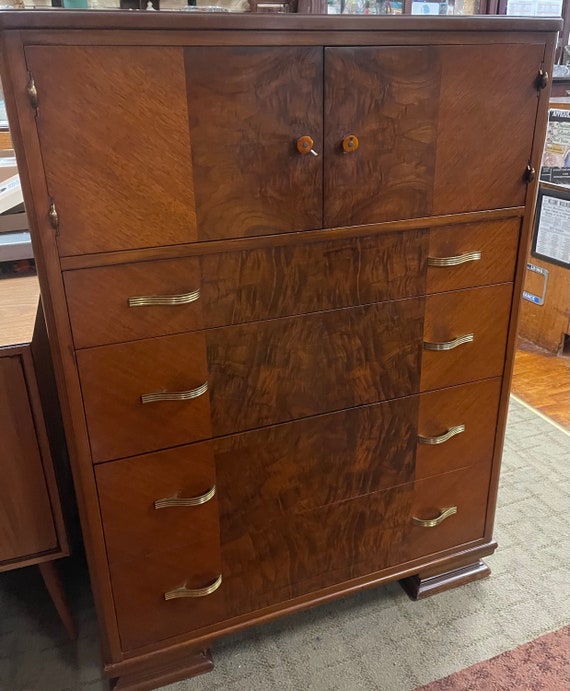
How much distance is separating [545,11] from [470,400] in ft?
7.71

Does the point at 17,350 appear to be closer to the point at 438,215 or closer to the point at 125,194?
the point at 125,194

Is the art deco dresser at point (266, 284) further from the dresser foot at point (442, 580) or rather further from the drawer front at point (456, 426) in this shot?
the dresser foot at point (442, 580)

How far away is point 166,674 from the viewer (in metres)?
1.24

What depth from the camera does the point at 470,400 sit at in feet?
4.25

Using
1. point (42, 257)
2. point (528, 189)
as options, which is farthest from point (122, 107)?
point (528, 189)

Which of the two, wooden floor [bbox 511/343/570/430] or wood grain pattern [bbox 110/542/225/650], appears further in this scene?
wooden floor [bbox 511/343/570/430]

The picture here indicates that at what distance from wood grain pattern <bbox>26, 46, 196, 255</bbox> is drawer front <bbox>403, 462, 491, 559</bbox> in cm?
78

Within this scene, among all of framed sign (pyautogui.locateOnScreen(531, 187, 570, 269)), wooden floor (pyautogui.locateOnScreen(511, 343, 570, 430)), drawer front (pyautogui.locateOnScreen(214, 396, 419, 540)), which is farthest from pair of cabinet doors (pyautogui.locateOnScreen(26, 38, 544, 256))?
framed sign (pyautogui.locateOnScreen(531, 187, 570, 269))

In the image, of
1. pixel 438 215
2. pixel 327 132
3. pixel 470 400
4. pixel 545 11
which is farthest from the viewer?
pixel 545 11

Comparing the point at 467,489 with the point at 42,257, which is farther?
the point at 467,489

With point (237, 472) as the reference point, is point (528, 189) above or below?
above

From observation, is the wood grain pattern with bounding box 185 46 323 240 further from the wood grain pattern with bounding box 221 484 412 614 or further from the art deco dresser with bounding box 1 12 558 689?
the wood grain pattern with bounding box 221 484 412 614

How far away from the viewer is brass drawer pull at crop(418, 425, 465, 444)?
1.27 metres

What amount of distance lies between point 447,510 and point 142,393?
75cm
